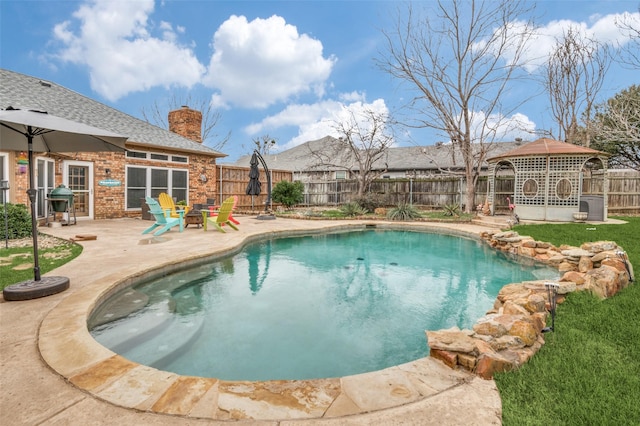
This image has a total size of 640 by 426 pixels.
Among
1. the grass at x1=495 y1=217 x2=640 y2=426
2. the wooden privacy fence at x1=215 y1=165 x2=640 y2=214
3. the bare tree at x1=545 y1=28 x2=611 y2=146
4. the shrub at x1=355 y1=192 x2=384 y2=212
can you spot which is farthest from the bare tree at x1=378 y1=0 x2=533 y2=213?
the grass at x1=495 y1=217 x2=640 y2=426

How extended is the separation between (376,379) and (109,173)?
12.8 metres

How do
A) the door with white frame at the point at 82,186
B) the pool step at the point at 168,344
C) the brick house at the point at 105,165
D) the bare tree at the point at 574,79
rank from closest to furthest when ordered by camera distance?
the pool step at the point at 168,344 → the brick house at the point at 105,165 → the door with white frame at the point at 82,186 → the bare tree at the point at 574,79

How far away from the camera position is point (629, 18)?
795cm

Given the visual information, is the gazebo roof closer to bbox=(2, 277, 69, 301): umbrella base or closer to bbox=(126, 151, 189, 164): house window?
bbox=(126, 151, 189, 164): house window

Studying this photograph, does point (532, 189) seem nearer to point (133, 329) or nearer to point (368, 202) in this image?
point (368, 202)

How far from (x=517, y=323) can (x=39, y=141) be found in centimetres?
604

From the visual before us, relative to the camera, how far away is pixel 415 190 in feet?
57.2

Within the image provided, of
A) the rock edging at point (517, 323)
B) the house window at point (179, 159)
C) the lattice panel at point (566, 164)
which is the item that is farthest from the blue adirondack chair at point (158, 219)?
the lattice panel at point (566, 164)

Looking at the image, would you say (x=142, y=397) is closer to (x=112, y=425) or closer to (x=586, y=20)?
(x=112, y=425)

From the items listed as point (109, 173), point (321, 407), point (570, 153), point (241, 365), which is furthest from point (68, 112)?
point (570, 153)

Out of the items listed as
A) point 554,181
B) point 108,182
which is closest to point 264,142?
point 108,182

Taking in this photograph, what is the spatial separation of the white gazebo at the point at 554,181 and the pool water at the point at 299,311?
20.8 ft

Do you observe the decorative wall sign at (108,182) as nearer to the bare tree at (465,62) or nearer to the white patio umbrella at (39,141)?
the white patio umbrella at (39,141)

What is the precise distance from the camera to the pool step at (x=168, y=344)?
9.66 ft
